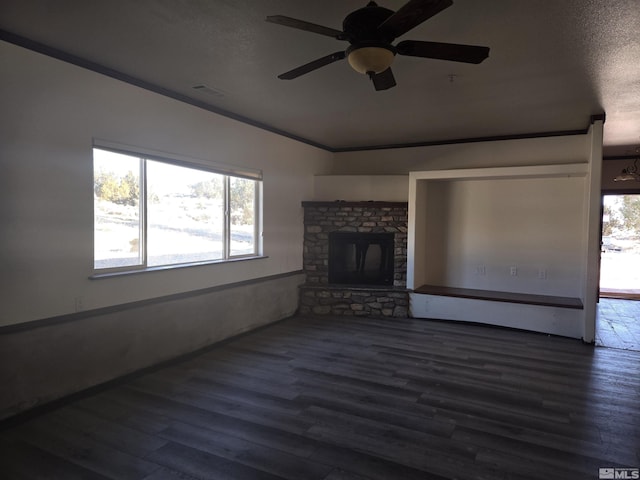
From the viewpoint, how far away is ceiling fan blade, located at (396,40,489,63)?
2.14 metres

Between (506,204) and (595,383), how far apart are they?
116 inches

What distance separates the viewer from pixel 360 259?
251 inches

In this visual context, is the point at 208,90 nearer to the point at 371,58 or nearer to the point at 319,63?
the point at 319,63

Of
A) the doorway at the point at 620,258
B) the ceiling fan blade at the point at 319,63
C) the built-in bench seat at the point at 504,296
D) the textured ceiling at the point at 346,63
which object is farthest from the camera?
the doorway at the point at 620,258

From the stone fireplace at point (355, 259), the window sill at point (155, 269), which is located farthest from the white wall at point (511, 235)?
the window sill at point (155, 269)

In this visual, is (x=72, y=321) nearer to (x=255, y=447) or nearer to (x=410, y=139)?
(x=255, y=447)

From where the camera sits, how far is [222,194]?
4.77m

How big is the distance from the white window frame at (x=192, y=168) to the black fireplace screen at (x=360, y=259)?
143 centimetres

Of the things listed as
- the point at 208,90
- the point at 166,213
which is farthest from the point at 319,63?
the point at 166,213

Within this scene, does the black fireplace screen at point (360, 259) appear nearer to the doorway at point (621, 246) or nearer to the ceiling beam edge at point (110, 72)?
the ceiling beam edge at point (110, 72)

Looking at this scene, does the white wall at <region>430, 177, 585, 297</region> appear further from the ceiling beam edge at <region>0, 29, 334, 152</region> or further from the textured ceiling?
the ceiling beam edge at <region>0, 29, 334, 152</region>

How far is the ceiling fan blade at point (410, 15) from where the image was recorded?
5.70 feet

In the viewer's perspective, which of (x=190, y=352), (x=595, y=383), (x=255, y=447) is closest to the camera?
(x=255, y=447)

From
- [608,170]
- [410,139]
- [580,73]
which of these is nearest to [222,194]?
[410,139]
